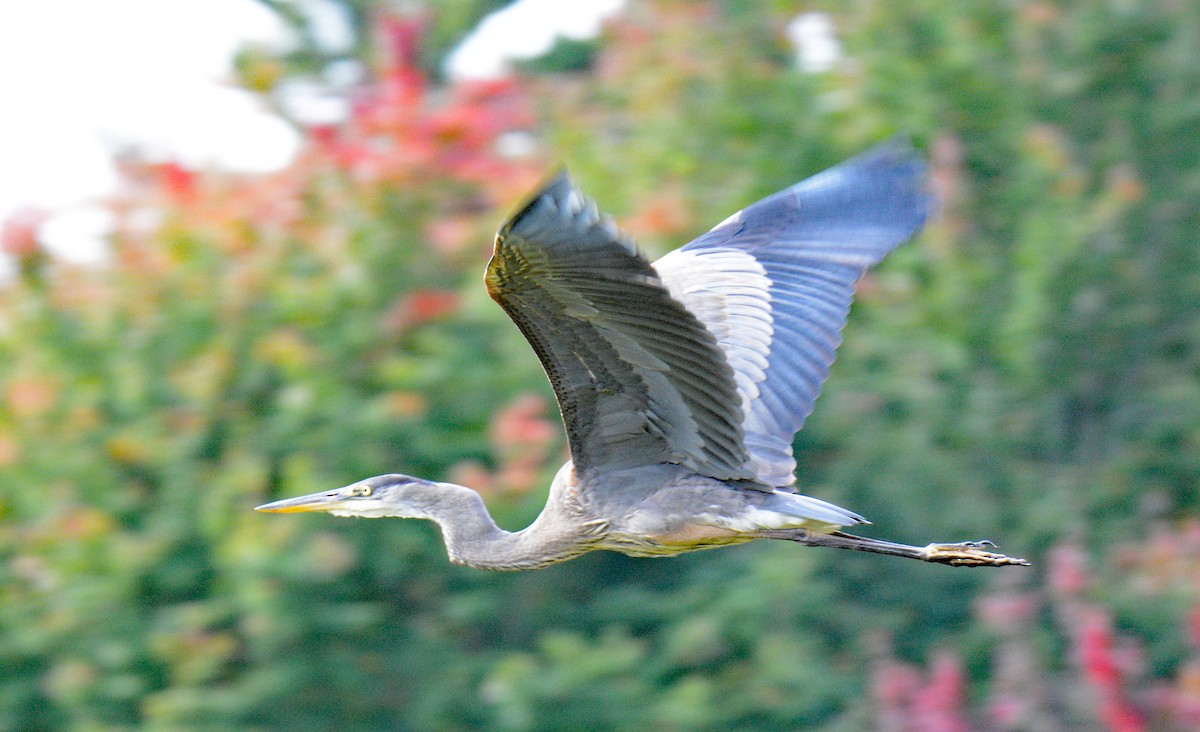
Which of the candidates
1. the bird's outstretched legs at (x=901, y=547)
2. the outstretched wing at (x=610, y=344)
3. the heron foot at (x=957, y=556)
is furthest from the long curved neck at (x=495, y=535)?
the heron foot at (x=957, y=556)

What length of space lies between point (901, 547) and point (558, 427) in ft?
9.63

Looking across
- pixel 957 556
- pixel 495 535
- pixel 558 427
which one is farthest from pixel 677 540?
pixel 558 427

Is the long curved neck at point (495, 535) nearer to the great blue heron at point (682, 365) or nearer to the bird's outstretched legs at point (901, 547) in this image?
the great blue heron at point (682, 365)

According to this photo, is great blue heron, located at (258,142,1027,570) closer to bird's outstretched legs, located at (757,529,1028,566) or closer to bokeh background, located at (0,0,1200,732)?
bird's outstretched legs, located at (757,529,1028,566)

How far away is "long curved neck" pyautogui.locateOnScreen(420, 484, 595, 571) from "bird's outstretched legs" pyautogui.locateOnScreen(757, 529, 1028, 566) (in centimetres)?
57

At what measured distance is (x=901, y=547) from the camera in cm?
524

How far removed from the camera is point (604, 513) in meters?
5.02

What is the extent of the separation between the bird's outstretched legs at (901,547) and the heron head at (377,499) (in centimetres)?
111

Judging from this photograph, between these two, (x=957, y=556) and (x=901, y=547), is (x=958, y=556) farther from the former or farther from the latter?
(x=901, y=547)

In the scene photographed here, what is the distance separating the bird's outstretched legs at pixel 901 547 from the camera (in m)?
5.07

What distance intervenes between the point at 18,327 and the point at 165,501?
1.09m

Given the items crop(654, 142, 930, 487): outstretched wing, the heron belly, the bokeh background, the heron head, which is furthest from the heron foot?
the bokeh background

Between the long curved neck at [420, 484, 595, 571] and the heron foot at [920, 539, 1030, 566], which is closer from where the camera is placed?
the long curved neck at [420, 484, 595, 571]

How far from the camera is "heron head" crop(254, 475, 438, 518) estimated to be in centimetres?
546
